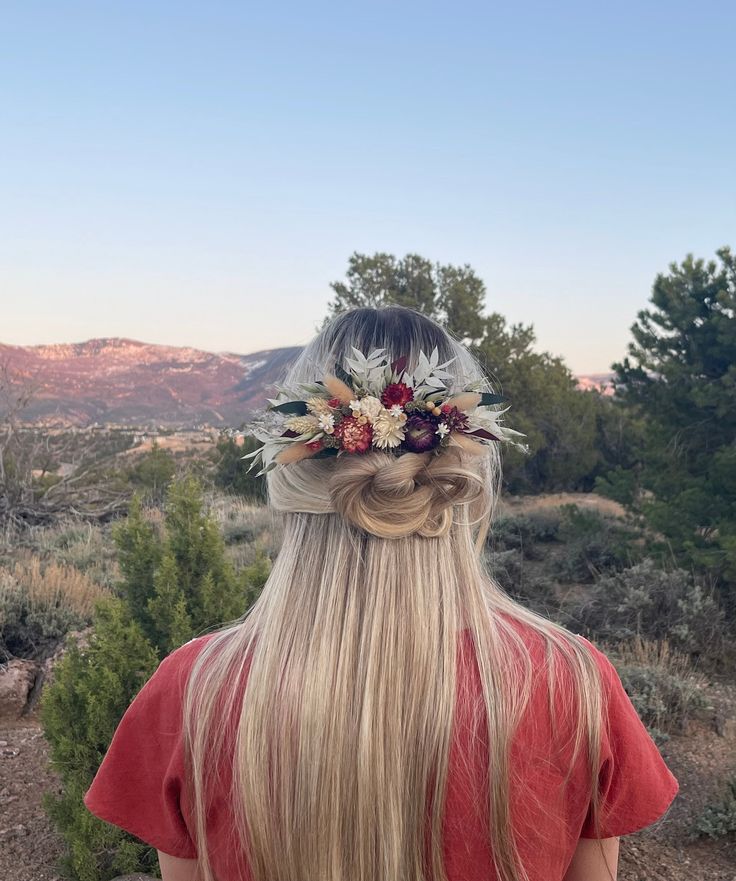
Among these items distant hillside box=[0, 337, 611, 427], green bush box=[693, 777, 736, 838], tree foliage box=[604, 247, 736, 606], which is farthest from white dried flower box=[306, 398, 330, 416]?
distant hillside box=[0, 337, 611, 427]

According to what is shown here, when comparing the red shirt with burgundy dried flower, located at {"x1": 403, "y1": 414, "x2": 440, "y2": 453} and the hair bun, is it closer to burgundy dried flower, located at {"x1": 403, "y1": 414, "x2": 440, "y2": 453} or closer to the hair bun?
the hair bun

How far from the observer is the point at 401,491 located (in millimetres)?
1166

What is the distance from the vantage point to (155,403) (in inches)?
1898

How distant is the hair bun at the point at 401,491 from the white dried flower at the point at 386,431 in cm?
2

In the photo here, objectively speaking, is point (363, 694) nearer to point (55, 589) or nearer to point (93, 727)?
point (93, 727)

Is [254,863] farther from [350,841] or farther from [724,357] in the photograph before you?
[724,357]

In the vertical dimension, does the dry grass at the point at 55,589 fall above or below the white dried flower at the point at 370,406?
below

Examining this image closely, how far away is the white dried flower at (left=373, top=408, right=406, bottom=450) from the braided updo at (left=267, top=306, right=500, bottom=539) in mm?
20

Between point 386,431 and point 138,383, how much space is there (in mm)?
52579

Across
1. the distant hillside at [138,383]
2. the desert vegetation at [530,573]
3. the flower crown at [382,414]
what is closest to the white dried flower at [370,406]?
the flower crown at [382,414]

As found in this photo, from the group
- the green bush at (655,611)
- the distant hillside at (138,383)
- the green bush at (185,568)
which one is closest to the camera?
the green bush at (185,568)

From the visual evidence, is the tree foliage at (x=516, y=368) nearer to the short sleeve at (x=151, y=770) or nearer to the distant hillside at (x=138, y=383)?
the short sleeve at (x=151, y=770)

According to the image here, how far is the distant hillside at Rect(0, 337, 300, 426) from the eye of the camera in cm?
4394

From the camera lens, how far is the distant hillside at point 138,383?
43.9 metres
